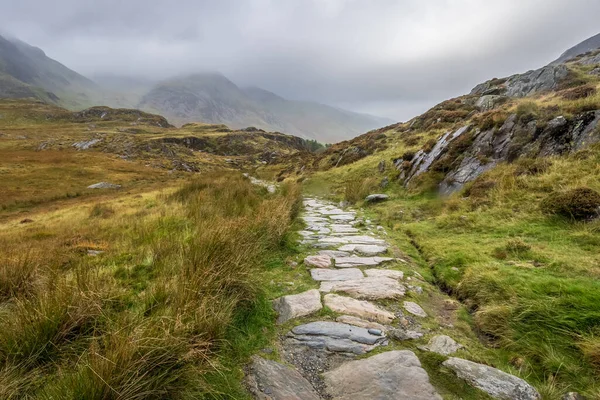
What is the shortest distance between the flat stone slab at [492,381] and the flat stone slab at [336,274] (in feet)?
6.56

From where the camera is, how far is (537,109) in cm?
1012

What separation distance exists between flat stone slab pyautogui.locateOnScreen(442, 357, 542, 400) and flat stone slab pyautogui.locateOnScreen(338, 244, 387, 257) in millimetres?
3057

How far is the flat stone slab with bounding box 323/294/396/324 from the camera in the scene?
10.9 ft

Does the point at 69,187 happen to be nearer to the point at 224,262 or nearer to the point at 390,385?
the point at 224,262

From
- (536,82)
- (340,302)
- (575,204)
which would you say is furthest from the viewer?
(536,82)

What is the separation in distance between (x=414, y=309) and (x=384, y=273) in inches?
41.8

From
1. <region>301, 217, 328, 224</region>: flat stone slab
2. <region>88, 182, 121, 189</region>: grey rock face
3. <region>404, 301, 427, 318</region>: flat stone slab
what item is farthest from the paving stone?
<region>88, 182, 121, 189</region>: grey rock face

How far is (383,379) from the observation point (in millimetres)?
2336

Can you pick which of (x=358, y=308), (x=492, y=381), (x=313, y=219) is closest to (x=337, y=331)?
(x=358, y=308)

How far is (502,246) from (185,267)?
15.8 ft

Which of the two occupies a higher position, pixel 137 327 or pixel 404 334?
pixel 137 327

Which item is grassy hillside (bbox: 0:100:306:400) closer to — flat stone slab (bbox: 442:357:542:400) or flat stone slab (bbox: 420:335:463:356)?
flat stone slab (bbox: 420:335:463:356)

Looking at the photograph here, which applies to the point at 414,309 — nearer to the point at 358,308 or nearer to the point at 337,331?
the point at 358,308

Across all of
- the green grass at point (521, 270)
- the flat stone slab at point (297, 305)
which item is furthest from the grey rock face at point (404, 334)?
the flat stone slab at point (297, 305)
